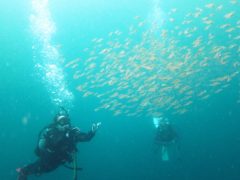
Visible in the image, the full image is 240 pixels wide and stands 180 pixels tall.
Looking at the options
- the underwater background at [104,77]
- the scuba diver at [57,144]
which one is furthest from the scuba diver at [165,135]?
the scuba diver at [57,144]

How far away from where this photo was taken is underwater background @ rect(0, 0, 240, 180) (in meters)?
25.6

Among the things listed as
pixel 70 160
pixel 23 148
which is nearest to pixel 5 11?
pixel 70 160

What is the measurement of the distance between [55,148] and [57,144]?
0.13m

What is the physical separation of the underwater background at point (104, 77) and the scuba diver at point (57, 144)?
22.9ft

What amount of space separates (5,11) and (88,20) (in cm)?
770

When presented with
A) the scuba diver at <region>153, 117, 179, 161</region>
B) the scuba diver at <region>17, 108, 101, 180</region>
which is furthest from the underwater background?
the scuba diver at <region>17, 108, 101, 180</region>

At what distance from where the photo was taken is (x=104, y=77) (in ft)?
102

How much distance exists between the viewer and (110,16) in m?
29.0

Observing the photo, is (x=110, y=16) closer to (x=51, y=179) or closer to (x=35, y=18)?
(x=35, y=18)

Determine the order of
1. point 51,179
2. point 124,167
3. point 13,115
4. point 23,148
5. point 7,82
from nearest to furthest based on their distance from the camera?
point 7,82 < point 13,115 < point 23,148 < point 51,179 < point 124,167

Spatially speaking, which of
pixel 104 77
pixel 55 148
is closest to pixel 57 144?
pixel 55 148

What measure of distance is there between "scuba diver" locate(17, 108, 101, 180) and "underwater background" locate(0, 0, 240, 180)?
6.98m

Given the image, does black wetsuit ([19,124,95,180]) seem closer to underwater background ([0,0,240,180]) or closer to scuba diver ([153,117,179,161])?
underwater background ([0,0,240,180])

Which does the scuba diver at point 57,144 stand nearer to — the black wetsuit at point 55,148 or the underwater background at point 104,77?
the black wetsuit at point 55,148
